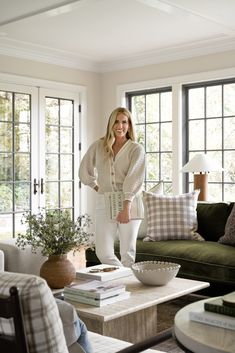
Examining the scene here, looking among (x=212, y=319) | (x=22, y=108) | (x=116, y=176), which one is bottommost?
(x=212, y=319)

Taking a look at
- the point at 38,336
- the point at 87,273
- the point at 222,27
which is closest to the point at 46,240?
the point at 87,273

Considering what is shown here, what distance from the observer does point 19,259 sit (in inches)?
133

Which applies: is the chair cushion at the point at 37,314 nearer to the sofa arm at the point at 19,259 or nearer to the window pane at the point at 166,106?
the sofa arm at the point at 19,259

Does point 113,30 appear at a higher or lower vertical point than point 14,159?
higher

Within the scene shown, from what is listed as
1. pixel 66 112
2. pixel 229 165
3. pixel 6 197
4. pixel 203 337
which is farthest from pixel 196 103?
pixel 203 337

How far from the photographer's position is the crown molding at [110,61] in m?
6.03

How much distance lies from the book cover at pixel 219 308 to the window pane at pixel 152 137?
5.23m

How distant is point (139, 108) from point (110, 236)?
343 cm

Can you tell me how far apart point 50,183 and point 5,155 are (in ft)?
2.58

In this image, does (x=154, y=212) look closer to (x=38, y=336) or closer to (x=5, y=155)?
(x=5, y=155)

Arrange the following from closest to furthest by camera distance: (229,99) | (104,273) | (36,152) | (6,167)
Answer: (104,273) → (229,99) → (6,167) → (36,152)

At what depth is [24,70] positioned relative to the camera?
20.9ft

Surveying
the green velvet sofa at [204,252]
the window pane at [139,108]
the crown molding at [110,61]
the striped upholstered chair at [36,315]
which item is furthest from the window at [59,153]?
the striped upholstered chair at [36,315]

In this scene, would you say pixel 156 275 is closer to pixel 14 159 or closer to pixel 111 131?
pixel 111 131
